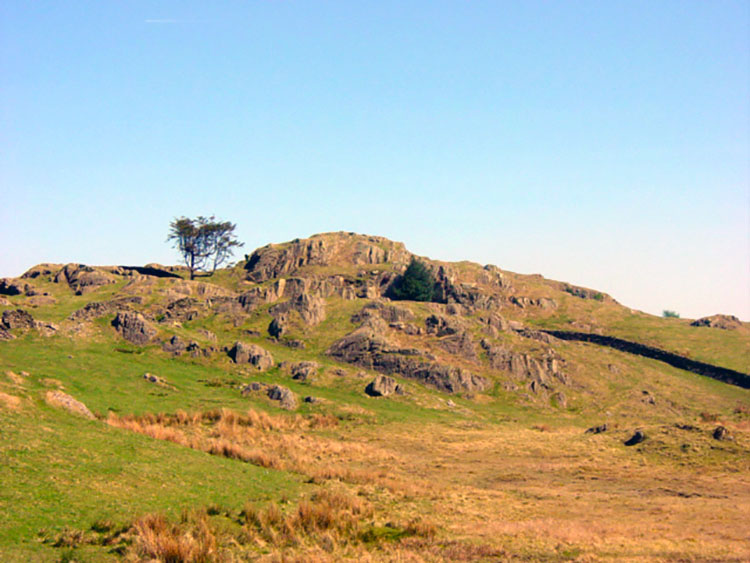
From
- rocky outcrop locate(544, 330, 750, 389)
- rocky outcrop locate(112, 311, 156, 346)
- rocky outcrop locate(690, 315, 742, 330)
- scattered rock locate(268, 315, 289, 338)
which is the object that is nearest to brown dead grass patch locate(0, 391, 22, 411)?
rocky outcrop locate(112, 311, 156, 346)

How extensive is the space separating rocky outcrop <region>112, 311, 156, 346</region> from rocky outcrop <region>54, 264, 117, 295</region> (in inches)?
1223

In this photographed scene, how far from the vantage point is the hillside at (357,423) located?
82.7 ft

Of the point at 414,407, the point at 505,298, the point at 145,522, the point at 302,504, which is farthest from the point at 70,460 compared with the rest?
the point at 505,298

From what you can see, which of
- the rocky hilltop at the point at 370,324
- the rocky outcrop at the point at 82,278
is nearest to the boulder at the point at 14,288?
the rocky hilltop at the point at 370,324

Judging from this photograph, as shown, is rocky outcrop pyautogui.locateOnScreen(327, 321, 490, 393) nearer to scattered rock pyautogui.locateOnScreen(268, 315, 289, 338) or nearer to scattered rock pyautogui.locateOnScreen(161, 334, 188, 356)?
scattered rock pyautogui.locateOnScreen(268, 315, 289, 338)

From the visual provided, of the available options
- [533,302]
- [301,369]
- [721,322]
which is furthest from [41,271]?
[721,322]

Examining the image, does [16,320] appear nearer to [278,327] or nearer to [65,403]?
[278,327]

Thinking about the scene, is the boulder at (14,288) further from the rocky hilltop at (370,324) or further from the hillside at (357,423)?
the hillside at (357,423)

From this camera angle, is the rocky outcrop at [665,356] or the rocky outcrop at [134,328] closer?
the rocky outcrop at [134,328]

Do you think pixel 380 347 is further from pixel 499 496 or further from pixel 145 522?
pixel 145 522

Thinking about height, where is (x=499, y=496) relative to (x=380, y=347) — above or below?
below

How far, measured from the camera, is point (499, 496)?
37.3 meters

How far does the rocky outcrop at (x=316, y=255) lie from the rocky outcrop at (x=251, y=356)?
2164 inches

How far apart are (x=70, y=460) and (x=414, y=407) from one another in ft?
155
